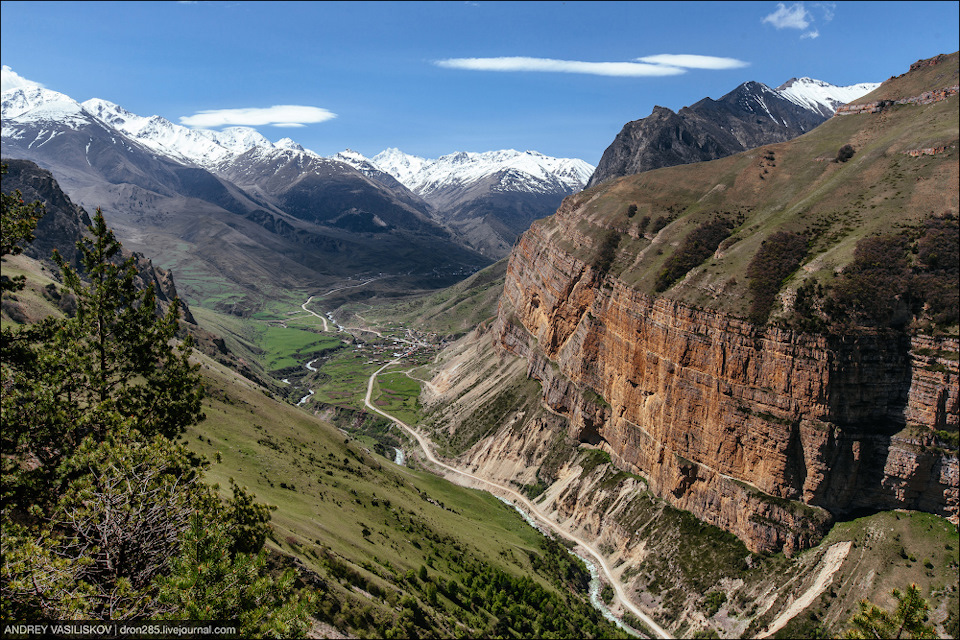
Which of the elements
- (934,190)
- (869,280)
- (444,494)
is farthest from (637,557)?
(934,190)

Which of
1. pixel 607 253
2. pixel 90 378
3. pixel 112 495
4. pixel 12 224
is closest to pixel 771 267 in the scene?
pixel 607 253

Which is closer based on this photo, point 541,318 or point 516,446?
point 516,446

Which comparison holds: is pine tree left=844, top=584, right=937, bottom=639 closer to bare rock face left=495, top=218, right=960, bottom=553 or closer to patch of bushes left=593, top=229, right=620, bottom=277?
bare rock face left=495, top=218, right=960, bottom=553

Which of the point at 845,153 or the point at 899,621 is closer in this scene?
the point at 899,621

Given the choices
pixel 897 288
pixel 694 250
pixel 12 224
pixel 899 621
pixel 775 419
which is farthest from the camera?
pixel 694 250

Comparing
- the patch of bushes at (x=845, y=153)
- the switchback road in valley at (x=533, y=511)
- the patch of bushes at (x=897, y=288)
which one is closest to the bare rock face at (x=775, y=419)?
the patch of bushes at (x=897, y=288)

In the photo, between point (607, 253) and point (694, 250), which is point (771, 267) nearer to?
point (694, 250)

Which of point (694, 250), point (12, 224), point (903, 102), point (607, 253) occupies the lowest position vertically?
point (12, 224)

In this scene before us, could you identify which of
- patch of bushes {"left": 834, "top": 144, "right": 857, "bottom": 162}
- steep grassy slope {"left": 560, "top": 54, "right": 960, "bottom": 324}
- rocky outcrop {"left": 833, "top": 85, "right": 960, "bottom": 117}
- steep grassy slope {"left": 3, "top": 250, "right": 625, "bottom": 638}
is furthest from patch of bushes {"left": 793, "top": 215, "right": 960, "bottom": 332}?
rocky outcrop {"left": 833, "top": 85, "right": 960, "bottom": 117}

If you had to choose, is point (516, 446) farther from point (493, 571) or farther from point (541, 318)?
point (493, 571)
